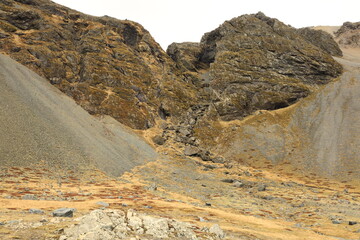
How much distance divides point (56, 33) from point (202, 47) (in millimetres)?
86146

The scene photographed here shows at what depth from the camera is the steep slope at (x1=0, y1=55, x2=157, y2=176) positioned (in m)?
42.1

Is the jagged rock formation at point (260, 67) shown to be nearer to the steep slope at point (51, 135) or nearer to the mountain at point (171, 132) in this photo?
the mountain at point (171, 132)

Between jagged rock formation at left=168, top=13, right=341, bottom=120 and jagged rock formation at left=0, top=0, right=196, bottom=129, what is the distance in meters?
17.7

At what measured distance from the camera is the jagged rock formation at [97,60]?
8875 centimetres

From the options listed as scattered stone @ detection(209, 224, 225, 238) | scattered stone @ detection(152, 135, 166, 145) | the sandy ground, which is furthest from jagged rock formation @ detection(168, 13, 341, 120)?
scattered stone @ detection(209, 224, 225, 238)

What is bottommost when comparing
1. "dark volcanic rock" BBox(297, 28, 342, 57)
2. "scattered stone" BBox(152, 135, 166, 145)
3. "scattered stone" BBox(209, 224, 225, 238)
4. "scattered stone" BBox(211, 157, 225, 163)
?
"scattered stone" BBox(211, 157, 225, 163)

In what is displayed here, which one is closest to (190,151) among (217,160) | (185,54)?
(217,160)

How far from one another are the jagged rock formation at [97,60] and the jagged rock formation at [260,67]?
17.7m

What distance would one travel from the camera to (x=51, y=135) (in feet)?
160

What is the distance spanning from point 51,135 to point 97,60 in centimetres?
6247

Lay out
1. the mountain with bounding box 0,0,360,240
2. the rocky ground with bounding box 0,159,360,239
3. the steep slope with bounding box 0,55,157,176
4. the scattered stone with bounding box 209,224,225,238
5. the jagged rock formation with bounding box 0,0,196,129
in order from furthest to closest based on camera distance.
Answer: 1. the jagged rock formation with bounding box 0,0,196,129
2. the steep slope with bounding box 0,55,157,176
3. the mountain with bounding box 0,0,360,240
4. the scattered stone with bounding box 209,224,225,238
5. the rocky ground with bounding box 0,159,360,239

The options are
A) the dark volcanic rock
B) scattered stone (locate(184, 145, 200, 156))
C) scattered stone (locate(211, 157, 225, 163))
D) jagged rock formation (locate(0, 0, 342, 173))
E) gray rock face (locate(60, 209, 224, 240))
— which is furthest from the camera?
the dark volcanic rock

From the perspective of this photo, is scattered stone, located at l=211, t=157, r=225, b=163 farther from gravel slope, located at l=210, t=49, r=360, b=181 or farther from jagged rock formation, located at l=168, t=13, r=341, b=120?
jagged rock formation, located at l=168, t=13, r=341, b=120

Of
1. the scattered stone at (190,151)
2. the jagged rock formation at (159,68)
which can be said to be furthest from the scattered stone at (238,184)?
the scattered stone at (190,151)
